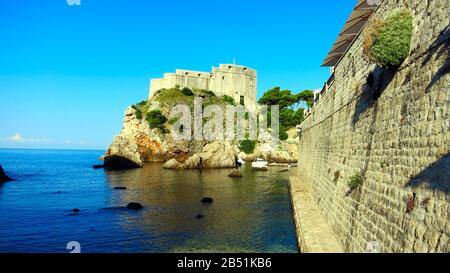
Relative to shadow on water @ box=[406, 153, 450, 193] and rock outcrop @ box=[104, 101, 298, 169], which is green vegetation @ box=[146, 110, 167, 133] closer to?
rock outcrop @ box=[104, 101, 298, 169]

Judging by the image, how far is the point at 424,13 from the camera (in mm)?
6699

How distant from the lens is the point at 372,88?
30.1 feet

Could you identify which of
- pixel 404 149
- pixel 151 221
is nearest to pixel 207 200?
pixel 151 221

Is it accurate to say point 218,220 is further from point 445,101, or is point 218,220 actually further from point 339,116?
point 445,101

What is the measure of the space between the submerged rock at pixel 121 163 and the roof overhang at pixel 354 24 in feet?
150

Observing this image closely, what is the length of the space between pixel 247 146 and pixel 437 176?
73.3m

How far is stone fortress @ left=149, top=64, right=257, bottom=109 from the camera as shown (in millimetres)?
85625

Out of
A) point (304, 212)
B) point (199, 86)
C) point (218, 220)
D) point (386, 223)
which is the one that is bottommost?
point (218, 220)

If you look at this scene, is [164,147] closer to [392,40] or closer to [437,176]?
[392,40]
